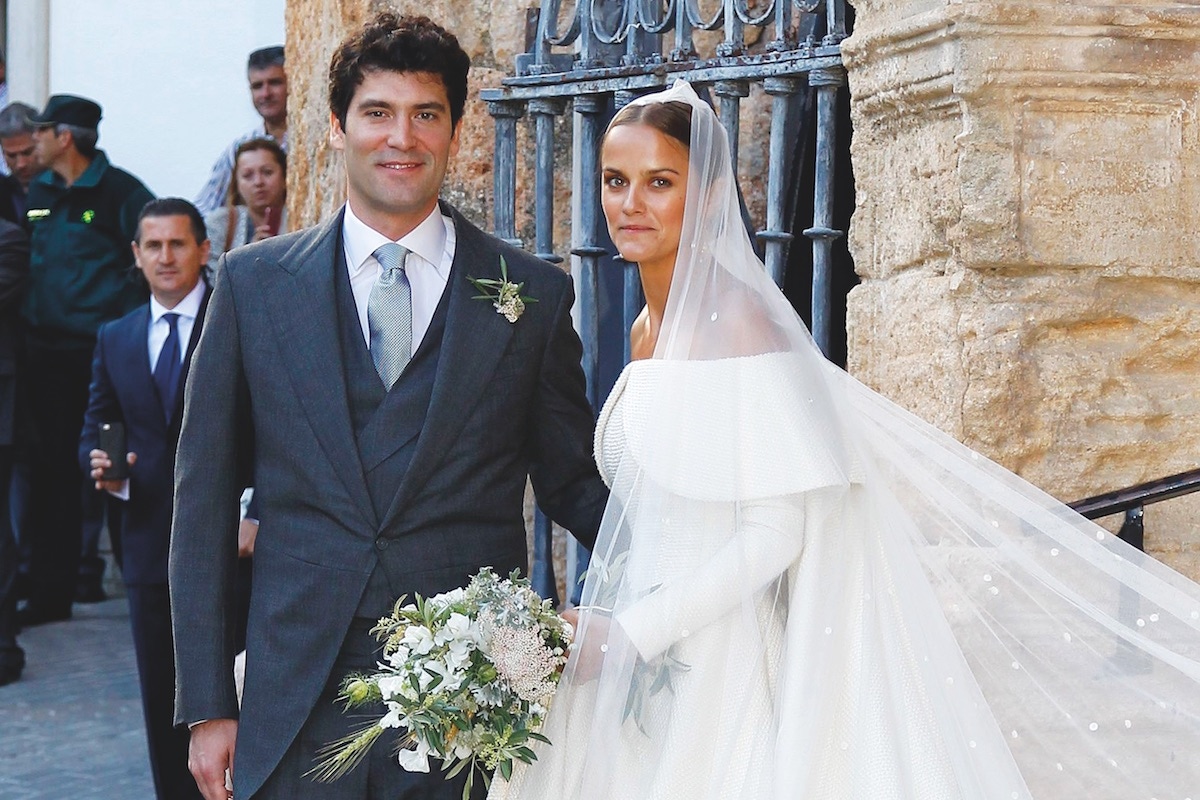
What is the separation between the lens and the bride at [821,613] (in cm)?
274

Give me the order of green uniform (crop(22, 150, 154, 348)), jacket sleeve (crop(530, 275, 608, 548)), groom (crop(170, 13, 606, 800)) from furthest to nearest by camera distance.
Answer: green uniform (crop(22, 150, 154, 348)), jacket sleeve (crop(530, 275, 608, 548)), groom (crop(170, 13, 606, 800))

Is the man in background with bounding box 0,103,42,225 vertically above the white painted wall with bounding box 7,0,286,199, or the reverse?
the white painted wall with bounding box 7,0,286,199

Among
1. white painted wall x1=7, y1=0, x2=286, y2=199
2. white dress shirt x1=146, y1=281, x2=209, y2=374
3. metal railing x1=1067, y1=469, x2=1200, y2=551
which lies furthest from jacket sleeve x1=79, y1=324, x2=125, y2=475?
white painted wall x1=7, y1=0, x2=286, y2=199

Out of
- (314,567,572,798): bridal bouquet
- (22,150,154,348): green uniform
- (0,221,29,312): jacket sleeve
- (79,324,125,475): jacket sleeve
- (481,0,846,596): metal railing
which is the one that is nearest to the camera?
(314,567,572,798): bridal bouquet

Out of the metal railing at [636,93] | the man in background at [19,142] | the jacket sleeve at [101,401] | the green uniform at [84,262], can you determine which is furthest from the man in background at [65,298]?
the metal railing at [636,93]

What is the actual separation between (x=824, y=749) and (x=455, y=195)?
9.93 ft

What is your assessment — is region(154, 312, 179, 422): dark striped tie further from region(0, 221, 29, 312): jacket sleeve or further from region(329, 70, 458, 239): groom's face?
region(329, 70, 458, 239): groom's face

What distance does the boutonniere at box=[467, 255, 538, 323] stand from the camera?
301cm

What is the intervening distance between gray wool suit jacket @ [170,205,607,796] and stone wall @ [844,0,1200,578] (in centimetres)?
92

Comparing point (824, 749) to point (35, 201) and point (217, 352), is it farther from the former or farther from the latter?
point (35, 201)

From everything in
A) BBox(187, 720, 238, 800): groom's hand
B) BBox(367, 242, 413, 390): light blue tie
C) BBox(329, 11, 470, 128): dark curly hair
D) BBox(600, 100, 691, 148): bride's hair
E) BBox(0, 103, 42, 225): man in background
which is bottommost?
BBox(187, 720, 238, 800): groom's hand

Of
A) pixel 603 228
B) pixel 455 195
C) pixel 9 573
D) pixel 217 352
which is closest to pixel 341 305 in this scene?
pixel 217 352

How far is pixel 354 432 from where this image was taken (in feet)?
9.50

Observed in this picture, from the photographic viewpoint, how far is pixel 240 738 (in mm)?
2904
